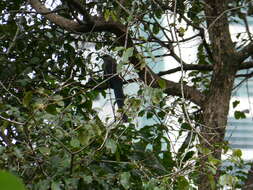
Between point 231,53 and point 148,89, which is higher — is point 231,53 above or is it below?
above

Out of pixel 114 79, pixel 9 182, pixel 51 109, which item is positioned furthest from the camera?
pixel 114 79

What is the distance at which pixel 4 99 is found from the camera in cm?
248

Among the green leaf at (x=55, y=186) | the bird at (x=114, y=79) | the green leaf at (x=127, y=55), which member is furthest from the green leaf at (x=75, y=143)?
the bird at (x=114, y=79)

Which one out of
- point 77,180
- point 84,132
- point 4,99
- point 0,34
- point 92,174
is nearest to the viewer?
point 84,132

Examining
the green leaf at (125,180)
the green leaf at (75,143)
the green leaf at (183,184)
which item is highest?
the green leaf at (75,143)

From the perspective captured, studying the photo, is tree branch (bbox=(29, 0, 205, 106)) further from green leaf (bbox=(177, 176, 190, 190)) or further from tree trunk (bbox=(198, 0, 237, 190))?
green leaf (bbox=(177, 176, 190, 190))

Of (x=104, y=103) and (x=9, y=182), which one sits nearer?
(x=9, y=182)

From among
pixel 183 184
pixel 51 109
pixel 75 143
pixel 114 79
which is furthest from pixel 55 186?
pixel 114 79

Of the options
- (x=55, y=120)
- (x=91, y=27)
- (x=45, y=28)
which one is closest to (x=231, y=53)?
(x=91, y=27)

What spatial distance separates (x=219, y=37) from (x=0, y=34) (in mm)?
1102

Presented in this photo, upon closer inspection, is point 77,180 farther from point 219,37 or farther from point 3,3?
point 3,3

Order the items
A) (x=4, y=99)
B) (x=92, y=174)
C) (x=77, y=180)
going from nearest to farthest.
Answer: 1. (x=77, y=180)
2. (x=92, y=174)
3. (x=4, y=99)

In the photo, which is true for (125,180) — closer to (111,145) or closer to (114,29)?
(111,145)

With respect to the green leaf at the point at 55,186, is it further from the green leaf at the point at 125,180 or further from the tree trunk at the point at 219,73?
the tree trunk at the point at 219,73
